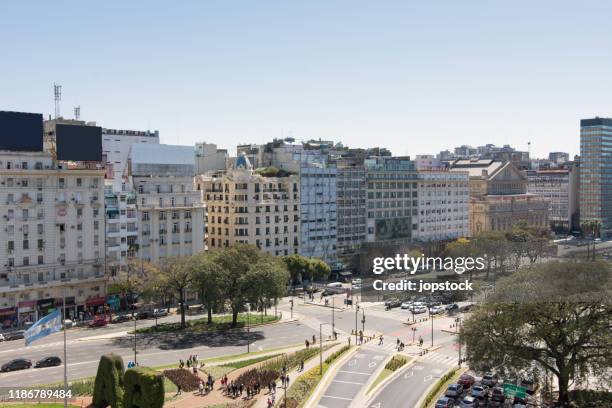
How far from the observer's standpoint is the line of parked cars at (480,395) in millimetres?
61562

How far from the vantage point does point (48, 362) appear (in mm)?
73812

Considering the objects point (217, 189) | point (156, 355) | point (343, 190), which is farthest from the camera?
point (343, 190)

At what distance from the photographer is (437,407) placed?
60688mm

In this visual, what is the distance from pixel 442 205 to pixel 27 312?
10223cm

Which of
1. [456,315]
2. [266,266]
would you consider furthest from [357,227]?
[266,266]

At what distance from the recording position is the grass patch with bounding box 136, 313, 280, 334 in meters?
92.8

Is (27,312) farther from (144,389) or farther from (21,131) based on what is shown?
(144,389)

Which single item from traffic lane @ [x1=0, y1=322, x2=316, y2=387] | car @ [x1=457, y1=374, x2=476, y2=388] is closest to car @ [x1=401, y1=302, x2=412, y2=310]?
traffic lane @ [x1=0, y1=322, x2=316, y2=387]

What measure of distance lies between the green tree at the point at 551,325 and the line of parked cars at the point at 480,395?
3.21 meters

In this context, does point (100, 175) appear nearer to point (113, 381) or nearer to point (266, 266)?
point (266, 266)

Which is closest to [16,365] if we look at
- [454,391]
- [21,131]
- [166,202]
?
[21,131]

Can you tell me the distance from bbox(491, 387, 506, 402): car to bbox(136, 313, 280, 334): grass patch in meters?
40.9

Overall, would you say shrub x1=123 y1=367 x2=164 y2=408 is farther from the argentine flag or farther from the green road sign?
the green road sign

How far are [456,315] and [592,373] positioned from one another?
4357cm
